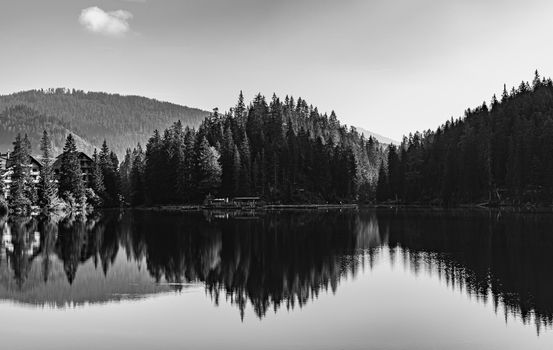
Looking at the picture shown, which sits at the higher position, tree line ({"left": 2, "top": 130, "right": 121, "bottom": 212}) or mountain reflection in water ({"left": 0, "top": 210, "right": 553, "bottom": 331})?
tree line ({"left": 2, "top": 130, "right": 121, "bottom": 212})

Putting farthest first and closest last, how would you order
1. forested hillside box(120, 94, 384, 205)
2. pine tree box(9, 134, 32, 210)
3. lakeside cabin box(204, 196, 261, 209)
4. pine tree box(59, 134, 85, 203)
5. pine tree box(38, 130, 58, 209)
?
forested hillside box(120, 94, 384, 205) < lakeside cabin box(204, 196, 261, 209) < pine tree box(59, 134, 85, 203) < pine tree box(38, 130, 58, 209) < pine tree box(9, 134, 32, 210)

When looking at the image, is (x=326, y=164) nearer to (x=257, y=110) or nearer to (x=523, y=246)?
(x=257, y=110)

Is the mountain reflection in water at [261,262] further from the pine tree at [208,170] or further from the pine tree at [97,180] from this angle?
the pine tree at [208,170]

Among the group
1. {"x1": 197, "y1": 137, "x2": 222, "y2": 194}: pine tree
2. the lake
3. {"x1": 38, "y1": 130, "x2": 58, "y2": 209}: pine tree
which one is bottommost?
the lake

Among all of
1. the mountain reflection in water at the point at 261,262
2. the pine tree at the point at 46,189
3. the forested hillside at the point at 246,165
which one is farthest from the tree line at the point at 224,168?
the mountain reflection in water at the point at 261,262

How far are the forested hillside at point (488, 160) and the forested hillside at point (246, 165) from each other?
1572 centimetres

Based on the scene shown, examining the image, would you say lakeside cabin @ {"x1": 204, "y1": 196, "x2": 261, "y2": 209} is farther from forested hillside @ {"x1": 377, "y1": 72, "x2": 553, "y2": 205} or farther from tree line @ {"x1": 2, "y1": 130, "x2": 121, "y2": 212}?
forested hillside @ {"x1": 377, "y1": 72, "x2": 553, "y2": 205}

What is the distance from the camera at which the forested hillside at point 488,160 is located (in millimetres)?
126375

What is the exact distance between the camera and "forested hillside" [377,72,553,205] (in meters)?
126

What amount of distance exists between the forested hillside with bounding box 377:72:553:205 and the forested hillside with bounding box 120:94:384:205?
15.7 meters

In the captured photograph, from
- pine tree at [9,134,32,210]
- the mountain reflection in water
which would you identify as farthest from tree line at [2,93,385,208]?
the mountain reflection in water

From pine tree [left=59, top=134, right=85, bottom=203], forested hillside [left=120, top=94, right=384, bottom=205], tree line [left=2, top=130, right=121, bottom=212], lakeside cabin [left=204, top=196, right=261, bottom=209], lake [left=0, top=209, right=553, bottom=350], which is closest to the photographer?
lake [left=0, top=209, right=553, bottom=350]

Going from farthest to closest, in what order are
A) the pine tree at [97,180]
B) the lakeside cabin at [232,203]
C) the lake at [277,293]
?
the lakeside cabin at [232,203] < the pine tree at [97,180] < the lake at [277,293]

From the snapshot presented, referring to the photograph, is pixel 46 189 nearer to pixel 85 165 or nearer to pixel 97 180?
pixel 97 180
